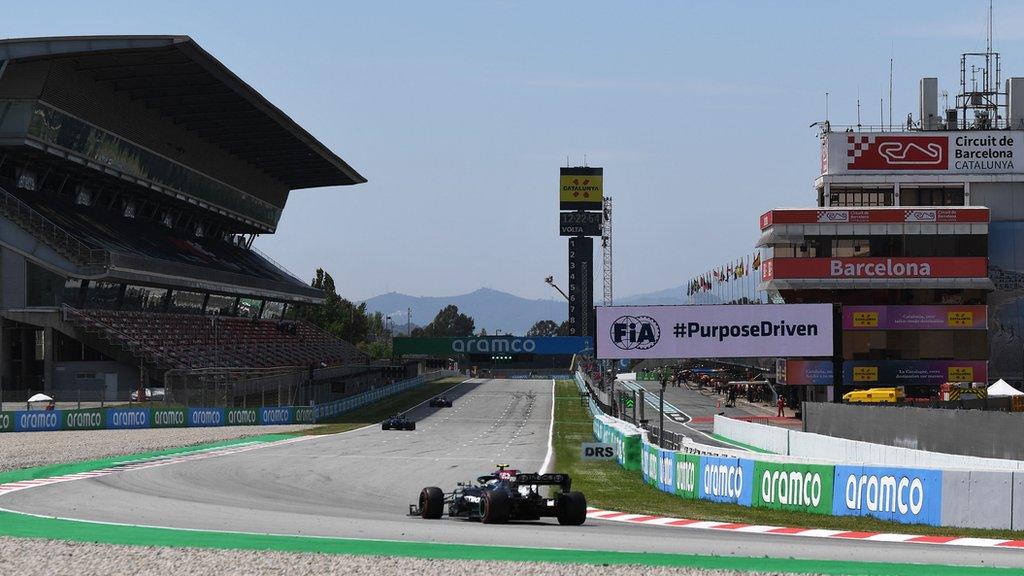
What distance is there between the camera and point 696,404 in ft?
314

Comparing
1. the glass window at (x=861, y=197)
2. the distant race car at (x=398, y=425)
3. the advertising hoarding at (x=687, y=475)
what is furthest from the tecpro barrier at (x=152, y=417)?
the glass window at (x=861, y=197)

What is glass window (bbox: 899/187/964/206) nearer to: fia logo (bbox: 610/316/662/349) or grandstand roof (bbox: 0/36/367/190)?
fia logo (bbox: 610/316/662/349)

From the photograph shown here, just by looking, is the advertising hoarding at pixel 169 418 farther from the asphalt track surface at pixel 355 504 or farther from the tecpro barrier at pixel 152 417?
the asphalt track surface at pixel 355 504

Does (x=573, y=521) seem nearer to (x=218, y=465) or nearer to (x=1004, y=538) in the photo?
(x=1004, y=538)

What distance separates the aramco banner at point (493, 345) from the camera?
163375 millimetres

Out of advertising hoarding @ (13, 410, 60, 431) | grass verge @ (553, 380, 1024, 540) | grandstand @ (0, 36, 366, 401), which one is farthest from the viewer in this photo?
grandstand @ (0, 36, 366, 401)

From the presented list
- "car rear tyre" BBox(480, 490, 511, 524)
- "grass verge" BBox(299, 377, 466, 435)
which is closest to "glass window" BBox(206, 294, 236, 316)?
"grass verge" BBox(299, 377, 466, 435)

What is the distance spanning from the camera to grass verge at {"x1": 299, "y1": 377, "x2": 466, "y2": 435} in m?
64.5

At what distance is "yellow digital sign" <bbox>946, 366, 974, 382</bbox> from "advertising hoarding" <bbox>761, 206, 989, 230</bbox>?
29.0 feet

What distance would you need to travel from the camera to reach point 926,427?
124 feet

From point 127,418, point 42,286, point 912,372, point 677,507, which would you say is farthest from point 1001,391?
point 42,286

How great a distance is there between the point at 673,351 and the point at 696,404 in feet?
145

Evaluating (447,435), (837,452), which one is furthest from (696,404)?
(837,452)

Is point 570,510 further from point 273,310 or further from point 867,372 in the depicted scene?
point 273,310
